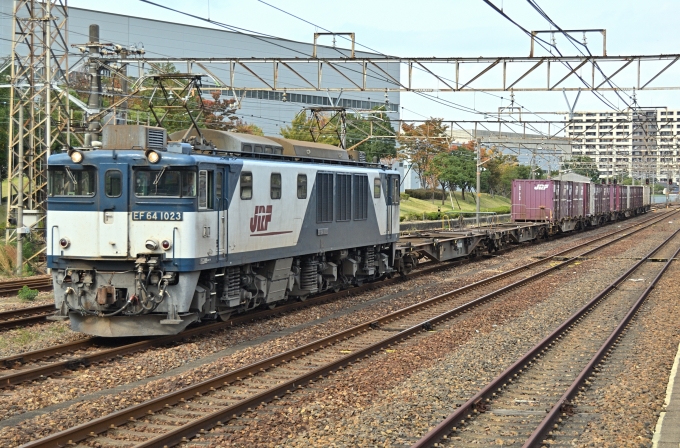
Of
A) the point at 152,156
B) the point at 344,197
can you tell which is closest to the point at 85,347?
the point at 152,156

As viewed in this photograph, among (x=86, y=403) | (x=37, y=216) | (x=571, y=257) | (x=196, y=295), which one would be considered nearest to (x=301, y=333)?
(x=196, y=295)

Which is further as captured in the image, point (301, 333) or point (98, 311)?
point (301, 333)

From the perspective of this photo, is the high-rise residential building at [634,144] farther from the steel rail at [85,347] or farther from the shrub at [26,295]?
the shrub at [26,295]

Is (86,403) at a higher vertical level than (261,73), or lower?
lower

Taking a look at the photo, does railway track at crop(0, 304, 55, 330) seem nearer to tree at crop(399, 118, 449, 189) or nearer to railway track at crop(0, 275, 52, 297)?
railway track at crop(0, 275, 52, 297)

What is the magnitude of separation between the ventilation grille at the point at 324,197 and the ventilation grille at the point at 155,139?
4.84 meters

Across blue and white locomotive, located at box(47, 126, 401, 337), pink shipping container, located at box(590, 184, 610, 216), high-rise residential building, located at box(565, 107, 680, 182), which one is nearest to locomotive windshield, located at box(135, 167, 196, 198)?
blue and white locomotive, located at box(47, 126, 401, 337)

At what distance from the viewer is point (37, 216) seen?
23.4 m

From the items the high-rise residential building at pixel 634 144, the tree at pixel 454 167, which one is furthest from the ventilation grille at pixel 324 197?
the tree at pixel 454 167

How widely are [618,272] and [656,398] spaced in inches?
671

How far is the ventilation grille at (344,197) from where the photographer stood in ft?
63.4

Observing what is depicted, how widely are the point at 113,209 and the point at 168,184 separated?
38.5 inches

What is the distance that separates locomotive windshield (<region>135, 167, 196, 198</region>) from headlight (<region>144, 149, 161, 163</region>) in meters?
0.19

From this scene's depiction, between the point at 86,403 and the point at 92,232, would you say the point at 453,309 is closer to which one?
the point at 92,232
